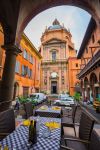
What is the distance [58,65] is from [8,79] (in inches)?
1141

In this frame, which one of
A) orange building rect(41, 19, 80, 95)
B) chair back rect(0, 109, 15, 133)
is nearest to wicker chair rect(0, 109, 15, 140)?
chair back rect(0, 109, 15, 133)

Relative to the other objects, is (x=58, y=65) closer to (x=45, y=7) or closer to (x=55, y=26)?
(x=55, y=26)

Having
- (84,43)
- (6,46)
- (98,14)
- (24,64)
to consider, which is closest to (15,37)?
(6,46)

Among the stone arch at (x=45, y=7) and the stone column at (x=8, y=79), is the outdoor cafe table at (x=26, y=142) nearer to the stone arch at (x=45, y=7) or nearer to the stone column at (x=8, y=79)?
the stone column at (x=8, y=79)

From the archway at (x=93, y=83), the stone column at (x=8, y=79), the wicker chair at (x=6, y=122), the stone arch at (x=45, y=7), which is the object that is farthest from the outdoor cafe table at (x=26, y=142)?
the archway at (x=93, y=83)

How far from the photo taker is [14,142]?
186 cm

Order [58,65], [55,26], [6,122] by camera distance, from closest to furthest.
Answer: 1. [6,122]
2. [58,65]
3. [55,26]

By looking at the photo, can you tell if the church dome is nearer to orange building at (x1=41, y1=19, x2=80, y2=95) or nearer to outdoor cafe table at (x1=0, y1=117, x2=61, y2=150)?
orange building at (x1=41, y1=19, x2=80, y2=95)

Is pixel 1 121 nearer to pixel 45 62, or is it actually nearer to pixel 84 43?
pixel 84 43

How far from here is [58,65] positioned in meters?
33.3

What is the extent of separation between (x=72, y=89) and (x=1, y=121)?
28.5 metres

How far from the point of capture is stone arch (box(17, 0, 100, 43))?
539 cm

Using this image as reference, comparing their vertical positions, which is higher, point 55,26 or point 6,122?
point 55,26

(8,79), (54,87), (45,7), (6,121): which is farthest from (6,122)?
(54,87)
